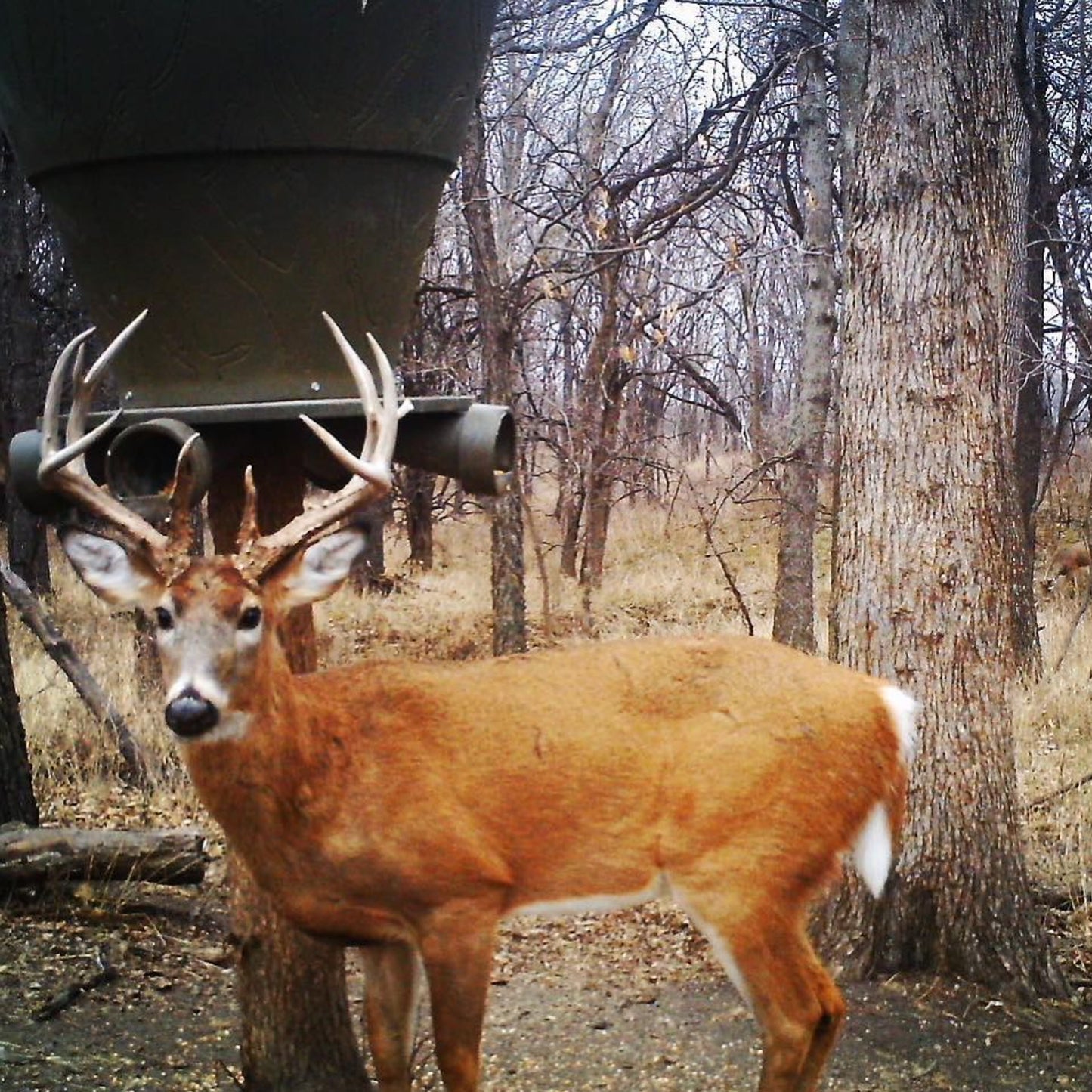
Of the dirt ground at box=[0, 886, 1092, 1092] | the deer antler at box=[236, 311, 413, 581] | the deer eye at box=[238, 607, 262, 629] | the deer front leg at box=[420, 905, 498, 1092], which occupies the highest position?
the deer antler at box=[236, 311, 413, 581]

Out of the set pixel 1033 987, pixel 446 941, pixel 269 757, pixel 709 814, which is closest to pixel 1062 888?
pixel 1033 987

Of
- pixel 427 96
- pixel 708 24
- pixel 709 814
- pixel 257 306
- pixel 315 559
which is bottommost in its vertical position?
pixel 709 814

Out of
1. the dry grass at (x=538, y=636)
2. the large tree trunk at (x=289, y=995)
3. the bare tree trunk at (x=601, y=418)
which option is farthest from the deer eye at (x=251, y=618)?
the bare tree trunk at (x=601, y=418)

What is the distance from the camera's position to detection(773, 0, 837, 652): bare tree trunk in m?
11.1

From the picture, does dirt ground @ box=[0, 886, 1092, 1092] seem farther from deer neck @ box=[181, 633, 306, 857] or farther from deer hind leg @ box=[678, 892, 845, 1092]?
deer neck @ box=[181, 633, 306, 857]

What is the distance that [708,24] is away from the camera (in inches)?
494

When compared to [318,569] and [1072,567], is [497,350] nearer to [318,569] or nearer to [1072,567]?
[1072,567]

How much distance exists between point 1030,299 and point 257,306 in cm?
1127

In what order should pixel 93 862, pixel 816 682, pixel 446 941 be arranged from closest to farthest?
1. pixel 446 941
2. pixel 816 682
3. pixel 93 862

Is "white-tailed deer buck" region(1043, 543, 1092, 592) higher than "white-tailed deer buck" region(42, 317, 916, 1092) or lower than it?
lower

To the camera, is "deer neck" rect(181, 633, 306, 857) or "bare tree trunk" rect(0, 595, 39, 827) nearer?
"deer neck" rect(181, 633, 306, 857)

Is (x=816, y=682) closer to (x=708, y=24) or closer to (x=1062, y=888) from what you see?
(x=1062, y=888)

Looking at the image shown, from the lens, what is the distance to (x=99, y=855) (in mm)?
6215

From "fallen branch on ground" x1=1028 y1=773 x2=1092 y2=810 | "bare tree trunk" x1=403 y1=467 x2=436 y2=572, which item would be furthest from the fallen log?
"bare tree trunk" x1=403 y1=467 x2=436 y2=572
